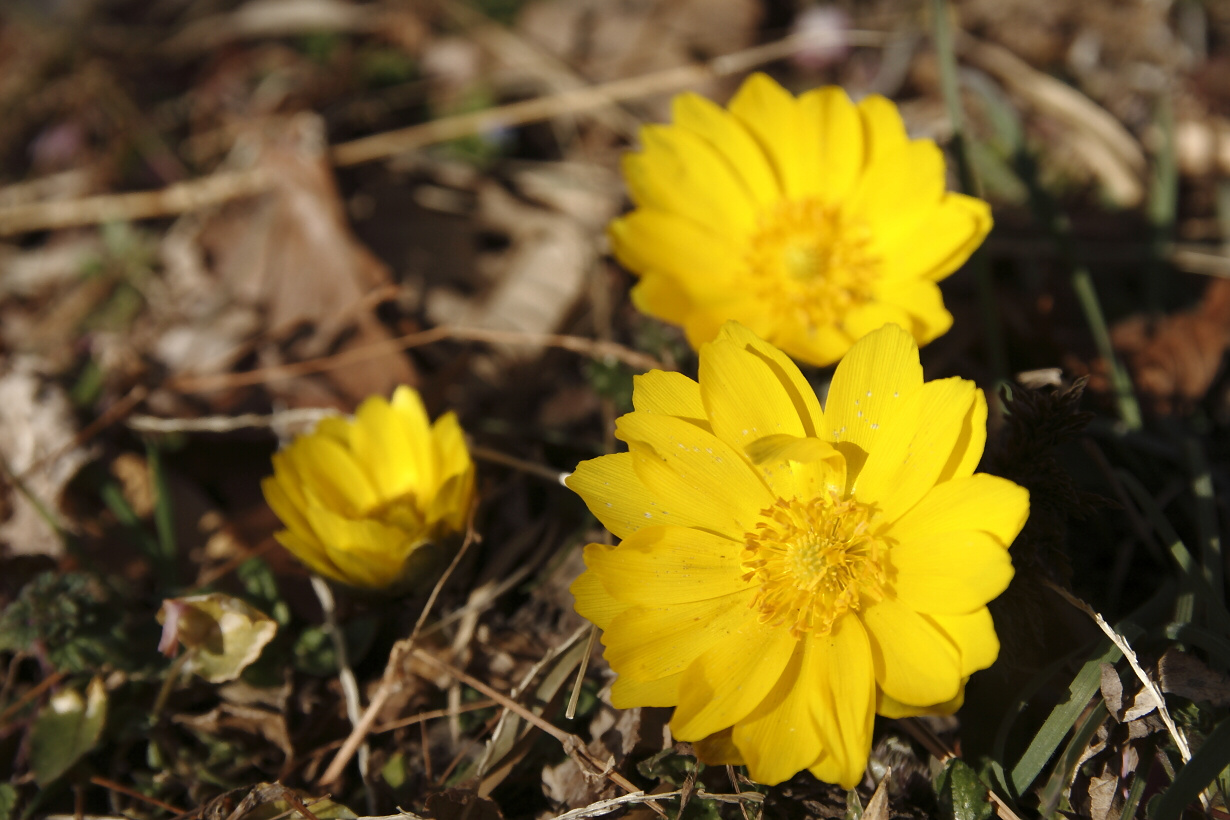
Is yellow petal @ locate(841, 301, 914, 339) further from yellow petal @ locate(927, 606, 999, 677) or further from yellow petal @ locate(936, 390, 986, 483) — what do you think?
yellow petal @ locate(927, 606, 999, 677)

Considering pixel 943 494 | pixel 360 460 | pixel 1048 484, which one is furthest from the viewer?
pixel 360 460

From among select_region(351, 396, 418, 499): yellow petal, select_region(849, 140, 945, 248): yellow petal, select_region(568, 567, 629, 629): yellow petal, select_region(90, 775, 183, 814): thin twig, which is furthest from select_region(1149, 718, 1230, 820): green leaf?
select_region(90, 775, 183, 814): thin twig

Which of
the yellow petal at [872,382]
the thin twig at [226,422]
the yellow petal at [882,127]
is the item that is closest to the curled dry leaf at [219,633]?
the thin twig at [226,422]

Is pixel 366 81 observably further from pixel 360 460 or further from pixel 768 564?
pixel 768 564

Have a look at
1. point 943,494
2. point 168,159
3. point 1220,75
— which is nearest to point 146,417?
point 168,159

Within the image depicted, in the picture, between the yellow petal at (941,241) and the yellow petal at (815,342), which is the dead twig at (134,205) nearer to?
the yellow petal at (815,342)

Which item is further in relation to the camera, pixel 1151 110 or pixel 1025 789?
pixel 1151 110

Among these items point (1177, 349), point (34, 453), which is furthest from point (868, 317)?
point (34, 453)
